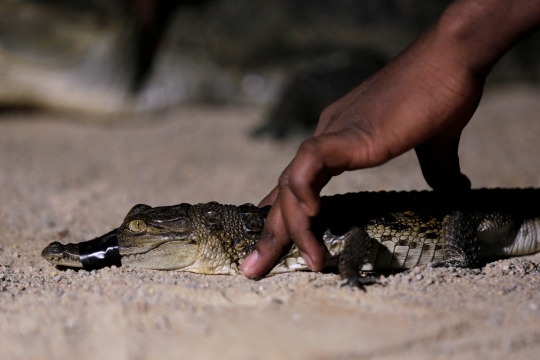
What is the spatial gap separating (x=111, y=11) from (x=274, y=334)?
7.51 metres

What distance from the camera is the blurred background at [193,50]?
8.41 meters

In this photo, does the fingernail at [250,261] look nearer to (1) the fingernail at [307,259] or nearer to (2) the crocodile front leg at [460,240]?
(1) the fingernail at [307,259]

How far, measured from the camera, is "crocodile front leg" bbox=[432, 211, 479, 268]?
3502 mm

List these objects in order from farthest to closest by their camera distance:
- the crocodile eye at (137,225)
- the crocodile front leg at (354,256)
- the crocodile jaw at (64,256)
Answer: the crocodile eye at (137,225)
the crocodile jaw at (64,256)
the crocodile front leg at (354,256)

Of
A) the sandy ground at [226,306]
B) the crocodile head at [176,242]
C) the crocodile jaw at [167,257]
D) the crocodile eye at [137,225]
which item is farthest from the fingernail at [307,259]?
the crocodile eye at [137,225]

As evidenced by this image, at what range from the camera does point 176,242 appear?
11.5 ft

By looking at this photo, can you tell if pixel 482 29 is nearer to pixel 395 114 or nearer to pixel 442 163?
pixel 395 114

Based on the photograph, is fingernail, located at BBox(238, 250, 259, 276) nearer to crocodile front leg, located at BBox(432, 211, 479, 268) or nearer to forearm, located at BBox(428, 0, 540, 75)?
crocodile front leg, located at BBox(432, 211, 479, 268)

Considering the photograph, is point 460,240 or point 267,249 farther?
point 460,240

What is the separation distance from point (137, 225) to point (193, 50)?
20.7ft

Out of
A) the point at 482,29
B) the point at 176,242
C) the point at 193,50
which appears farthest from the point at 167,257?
the point at 193,50

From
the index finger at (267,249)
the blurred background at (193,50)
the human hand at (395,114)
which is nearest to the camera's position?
the human hand at (395,114)

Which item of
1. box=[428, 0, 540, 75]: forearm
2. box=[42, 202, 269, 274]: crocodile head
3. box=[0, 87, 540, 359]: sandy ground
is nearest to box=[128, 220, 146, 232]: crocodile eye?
box=[42, 202, 269, 274]: crocodile head

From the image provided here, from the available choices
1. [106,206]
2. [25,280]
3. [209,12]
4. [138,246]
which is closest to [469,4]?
[138,246]
